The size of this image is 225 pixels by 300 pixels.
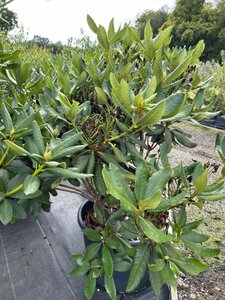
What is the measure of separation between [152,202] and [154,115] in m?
0.23

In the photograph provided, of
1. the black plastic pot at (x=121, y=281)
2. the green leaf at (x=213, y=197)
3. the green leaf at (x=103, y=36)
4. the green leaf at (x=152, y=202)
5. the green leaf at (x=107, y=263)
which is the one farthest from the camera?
the black plastic pot at (x=121, y=281)

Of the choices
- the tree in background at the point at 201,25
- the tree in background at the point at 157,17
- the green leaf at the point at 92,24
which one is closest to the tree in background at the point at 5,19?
the green leaf at the point at 92,24

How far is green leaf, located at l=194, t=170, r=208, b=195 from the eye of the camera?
0.73 m

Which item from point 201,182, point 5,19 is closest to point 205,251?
point 201,182

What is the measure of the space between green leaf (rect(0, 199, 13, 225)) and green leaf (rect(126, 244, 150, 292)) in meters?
0.36

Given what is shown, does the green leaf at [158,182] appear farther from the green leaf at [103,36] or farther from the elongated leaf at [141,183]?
the green leaf at [103,36]

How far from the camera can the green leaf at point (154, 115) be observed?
26.1 inches

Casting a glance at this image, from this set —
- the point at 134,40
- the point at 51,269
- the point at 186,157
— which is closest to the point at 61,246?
the point at 51,269

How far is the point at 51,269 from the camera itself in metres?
1.33

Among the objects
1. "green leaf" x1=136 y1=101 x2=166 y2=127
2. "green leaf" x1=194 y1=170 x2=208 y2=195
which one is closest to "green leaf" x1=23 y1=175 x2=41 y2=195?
"green leaf" x1=136 y1=101 x2=166 y2=127

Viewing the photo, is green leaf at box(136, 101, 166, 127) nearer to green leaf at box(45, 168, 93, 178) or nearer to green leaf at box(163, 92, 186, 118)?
green leaf at box(163, 92, 186, 118)

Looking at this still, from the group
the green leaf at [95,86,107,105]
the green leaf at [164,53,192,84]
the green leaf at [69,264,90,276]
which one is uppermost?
the green leaf at [164,53,192,84]

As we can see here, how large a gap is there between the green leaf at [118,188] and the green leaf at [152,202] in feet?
0.07

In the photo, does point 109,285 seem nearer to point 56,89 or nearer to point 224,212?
point 56,89
